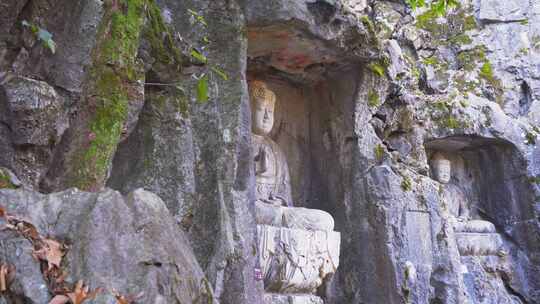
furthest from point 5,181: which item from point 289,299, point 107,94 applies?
point 289,299

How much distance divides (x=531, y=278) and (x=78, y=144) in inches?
276

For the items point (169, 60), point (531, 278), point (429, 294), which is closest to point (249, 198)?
point (169, 60)

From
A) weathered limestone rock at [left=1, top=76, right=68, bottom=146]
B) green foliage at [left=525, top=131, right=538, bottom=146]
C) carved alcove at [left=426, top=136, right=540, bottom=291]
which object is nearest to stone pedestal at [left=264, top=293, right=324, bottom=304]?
weathered limestone rock at [left=1, top=76, right=68, bottom=146]

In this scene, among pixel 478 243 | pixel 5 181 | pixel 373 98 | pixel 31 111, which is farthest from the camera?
pixel 478 243

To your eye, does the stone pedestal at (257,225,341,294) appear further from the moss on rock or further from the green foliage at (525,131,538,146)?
the green foliage at (525,131,538,146)

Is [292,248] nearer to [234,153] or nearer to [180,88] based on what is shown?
[234,153]

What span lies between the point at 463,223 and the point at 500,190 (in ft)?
3.15

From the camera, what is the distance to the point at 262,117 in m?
6.27

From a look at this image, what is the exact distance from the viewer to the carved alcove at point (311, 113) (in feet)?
20.1

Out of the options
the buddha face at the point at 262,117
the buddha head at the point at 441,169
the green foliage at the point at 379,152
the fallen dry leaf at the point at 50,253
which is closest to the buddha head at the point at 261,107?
the buddha face at the point at 262,117

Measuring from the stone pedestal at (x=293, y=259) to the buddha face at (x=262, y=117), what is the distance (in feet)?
4.81

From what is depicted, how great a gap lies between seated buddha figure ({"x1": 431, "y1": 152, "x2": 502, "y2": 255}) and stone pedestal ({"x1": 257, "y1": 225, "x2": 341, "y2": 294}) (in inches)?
127

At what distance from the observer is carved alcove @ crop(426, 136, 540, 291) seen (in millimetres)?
8094

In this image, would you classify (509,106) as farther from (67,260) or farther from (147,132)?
(67,260)
